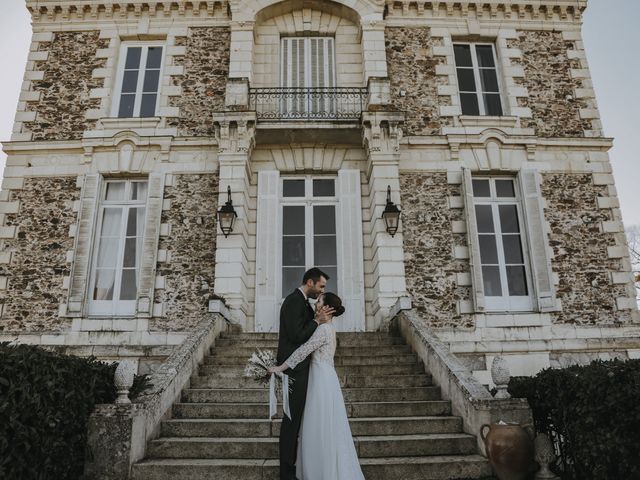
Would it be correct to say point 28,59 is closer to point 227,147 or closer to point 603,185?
point 227,147

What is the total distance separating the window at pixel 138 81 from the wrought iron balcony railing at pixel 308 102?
2.08 meters

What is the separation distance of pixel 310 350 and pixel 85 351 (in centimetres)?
533

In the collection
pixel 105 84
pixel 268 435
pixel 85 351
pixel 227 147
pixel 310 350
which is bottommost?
pixel 268 435

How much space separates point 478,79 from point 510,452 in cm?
795

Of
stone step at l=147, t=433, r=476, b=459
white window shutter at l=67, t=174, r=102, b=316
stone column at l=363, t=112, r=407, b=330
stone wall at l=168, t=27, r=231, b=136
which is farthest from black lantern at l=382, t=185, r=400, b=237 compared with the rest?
white window shutter at l=67, t=174, r=102, b=316

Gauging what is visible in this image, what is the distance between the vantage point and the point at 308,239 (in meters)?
9.05

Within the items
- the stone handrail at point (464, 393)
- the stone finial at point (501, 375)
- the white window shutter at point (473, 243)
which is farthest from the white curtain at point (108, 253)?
the stone finial at point (501, 375)

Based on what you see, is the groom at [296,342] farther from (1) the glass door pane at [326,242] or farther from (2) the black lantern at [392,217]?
(1) the glass door pane at [326,242]

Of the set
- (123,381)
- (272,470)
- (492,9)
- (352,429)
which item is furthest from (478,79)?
(123,381)

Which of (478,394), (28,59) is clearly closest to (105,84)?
(28,59)

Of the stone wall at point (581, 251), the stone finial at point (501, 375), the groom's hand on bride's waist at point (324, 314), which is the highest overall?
the stone wall at point (581, 251)

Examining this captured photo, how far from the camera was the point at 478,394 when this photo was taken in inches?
191

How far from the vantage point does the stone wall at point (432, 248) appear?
8.38 metres

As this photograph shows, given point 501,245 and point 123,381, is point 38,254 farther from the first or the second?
point 501,245
